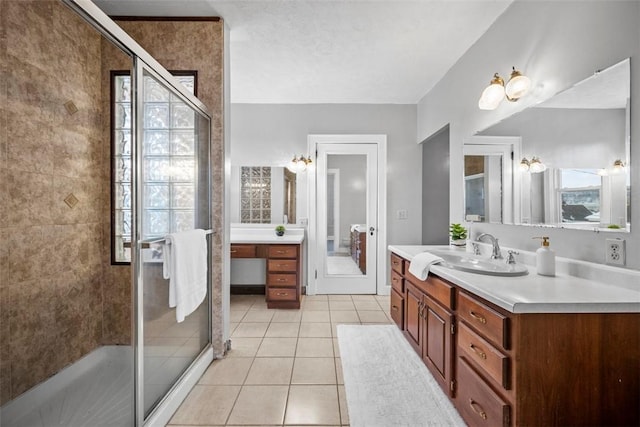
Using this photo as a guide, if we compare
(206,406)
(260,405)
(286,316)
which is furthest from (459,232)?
(206,406)

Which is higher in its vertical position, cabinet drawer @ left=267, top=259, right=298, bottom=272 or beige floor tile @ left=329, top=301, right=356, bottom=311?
cabinet drawer @ left=267, top=259, right=298, bottom=272

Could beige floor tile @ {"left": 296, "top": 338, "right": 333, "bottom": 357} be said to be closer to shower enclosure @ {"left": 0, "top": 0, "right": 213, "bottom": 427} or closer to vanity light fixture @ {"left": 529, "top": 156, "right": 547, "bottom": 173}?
shower enclosure @ {"left": 0, "top": 0, "right": 213, "bottom": 427}

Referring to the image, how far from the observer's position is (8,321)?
1.69 meters

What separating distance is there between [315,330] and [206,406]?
1.30 metres

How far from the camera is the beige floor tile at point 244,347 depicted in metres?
2.50

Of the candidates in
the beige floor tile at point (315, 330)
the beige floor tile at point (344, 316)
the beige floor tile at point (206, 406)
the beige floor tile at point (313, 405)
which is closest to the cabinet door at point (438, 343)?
the beige floor tile at point (313, 405)

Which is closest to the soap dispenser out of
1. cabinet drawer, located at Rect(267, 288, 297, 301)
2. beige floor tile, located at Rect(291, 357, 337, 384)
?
beige floor tile, located at Rect(291, 357, 337, 384)

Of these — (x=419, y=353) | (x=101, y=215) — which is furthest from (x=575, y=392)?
(x=101, y=215)

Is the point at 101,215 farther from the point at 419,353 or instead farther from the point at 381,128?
the point at 381,128

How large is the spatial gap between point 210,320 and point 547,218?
236 centimetres

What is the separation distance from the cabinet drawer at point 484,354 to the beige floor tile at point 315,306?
2.13 meters

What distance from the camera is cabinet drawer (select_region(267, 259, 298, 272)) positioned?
3535 millimetres

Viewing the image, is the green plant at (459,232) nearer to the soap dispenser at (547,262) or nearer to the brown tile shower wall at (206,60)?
the soap dispenser at (547,262)

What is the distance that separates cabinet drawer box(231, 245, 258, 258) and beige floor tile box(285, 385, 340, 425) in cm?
178
